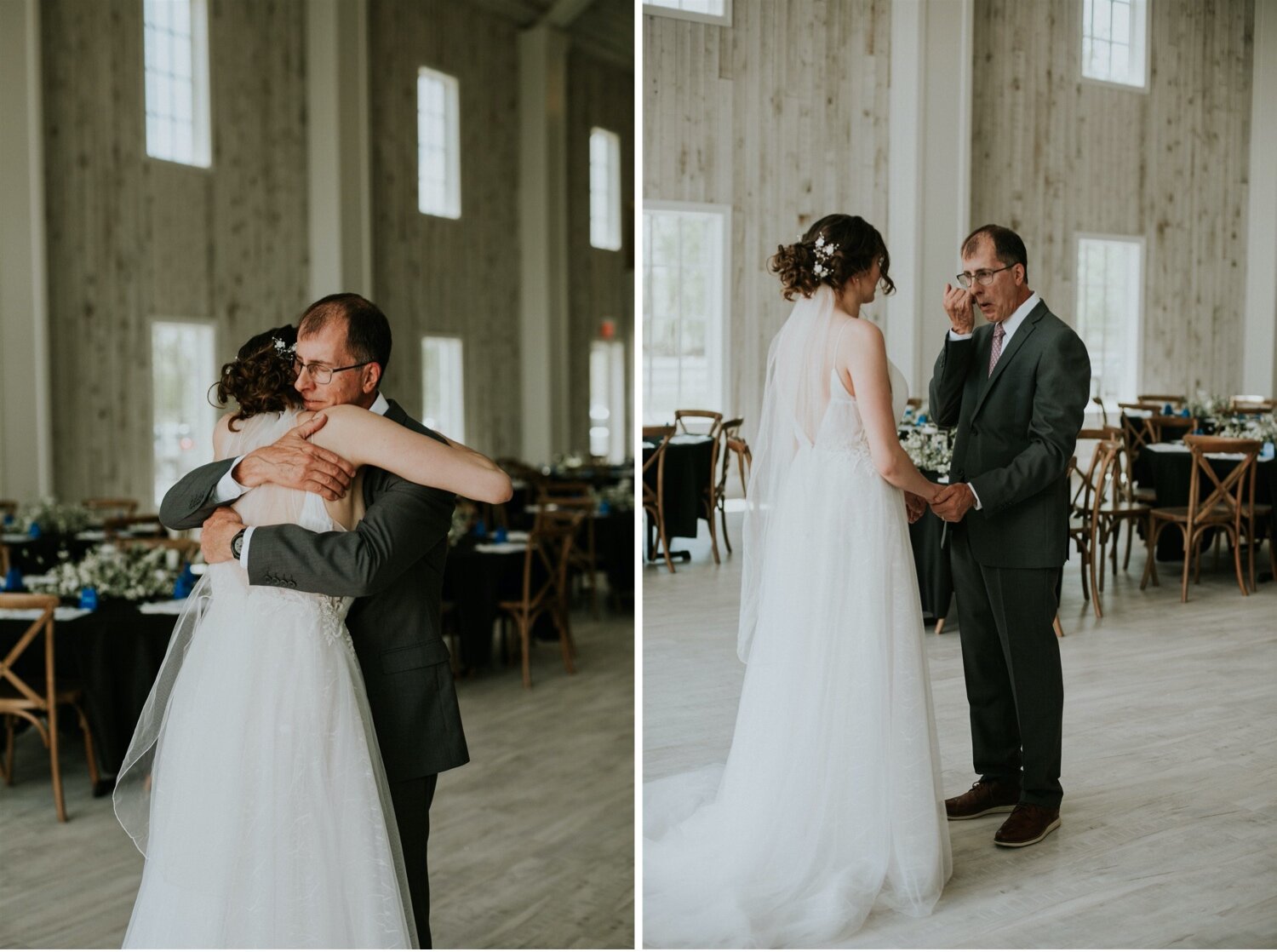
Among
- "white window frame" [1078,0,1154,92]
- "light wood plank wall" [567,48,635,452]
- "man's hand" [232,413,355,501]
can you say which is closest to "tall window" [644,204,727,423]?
"man's hand" [232,413,355,501]

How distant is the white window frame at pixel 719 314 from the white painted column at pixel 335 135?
954 centimetres

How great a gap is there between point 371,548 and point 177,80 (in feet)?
31.7

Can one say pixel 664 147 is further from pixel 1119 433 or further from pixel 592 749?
pixel 592 749

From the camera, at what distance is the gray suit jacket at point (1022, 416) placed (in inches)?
104

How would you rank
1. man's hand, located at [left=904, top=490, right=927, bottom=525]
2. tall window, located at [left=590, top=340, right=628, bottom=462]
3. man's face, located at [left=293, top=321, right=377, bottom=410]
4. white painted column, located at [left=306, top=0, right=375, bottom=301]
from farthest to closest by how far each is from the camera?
tall window, located at [left=590, top=340, right=628, bottom=462] → white painted column, located at [left=306, top=0, right=375, bottom=301] → man's hand, located at [left=904, top=490, right=927, bottom=525] → man's face, located at [left=293, top=321, right=377, bottom=410]

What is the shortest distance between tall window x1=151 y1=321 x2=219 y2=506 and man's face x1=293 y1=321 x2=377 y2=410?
27.0 feet

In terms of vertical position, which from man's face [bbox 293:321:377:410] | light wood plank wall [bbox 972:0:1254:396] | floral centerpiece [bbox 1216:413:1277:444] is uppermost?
light wood plank wall [bbox 972:0:1254:396]

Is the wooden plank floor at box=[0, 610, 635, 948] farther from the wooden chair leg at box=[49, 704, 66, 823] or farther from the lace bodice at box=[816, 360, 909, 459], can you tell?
the lace bodice at box=[816, 360, 909, 459]

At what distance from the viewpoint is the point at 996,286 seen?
2617 millimetres

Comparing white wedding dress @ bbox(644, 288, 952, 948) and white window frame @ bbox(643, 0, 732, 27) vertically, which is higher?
white window frame @ bbox(643, 0, 732, 27)

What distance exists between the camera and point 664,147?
2770mm

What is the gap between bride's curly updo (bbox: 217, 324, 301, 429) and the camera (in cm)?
252

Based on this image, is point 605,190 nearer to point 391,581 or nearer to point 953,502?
point 953,502

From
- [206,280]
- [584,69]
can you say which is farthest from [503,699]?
[584,69]
